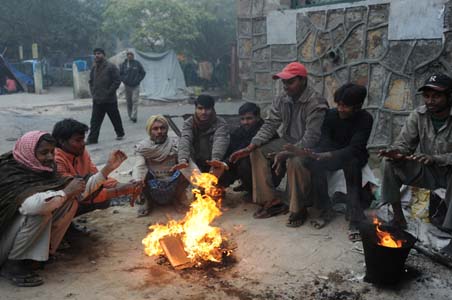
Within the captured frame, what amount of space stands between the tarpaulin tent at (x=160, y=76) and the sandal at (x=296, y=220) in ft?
47.7

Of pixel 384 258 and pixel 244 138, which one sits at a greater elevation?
pixel 244 138

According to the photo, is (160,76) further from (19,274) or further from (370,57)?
(19,274)

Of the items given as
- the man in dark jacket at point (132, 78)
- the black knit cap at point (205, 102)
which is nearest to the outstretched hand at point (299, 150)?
the black knit cap at point (205, 102)

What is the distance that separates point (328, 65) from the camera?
7250mm

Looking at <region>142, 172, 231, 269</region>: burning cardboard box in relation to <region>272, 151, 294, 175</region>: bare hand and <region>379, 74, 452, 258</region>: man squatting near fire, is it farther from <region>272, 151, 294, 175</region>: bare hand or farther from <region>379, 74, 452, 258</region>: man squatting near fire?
<region>379, 74, 452, 258</region>: man squatting near fire

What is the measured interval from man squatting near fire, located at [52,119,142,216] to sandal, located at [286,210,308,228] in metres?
1.69

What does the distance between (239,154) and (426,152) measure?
2.01m

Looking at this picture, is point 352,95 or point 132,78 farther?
point 132,78

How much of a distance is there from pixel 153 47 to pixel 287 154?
18644mm

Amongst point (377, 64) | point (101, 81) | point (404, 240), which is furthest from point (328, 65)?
point (101, 81)

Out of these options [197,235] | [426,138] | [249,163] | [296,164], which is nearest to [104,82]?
[249,163]

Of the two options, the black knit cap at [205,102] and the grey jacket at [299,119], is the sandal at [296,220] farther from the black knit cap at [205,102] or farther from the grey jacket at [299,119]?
the black knit cap at [205,102]

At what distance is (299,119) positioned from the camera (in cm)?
507

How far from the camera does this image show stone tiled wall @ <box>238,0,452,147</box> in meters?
5.73
